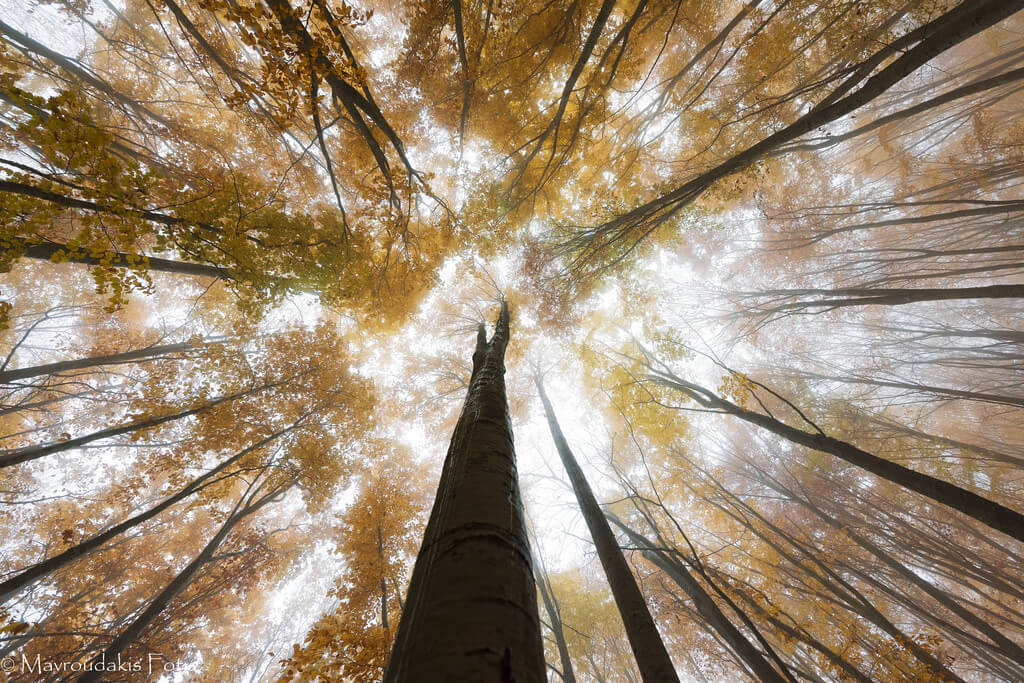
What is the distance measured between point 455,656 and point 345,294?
6242mm

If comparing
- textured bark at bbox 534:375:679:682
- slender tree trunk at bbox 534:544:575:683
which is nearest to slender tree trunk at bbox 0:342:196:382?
slender tree trunk at bbox 534:544:575:683

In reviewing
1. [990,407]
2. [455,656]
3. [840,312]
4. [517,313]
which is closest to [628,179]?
[517,313]

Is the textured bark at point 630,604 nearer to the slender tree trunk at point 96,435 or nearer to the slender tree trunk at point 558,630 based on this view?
the slender tree trunk at point 558,630

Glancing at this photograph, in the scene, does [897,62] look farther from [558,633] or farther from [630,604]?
[558,633]

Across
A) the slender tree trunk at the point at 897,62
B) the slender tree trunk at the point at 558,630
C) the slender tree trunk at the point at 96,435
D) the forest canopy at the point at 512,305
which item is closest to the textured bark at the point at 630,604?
the forest canopy at the point at 512,305

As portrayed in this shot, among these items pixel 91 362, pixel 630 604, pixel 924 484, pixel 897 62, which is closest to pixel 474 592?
pixel 630 604

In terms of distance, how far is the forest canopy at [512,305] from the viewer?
392cm

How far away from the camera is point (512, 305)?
8.75m

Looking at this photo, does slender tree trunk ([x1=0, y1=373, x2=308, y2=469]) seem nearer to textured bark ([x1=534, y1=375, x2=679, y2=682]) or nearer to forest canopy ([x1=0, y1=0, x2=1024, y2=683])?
forest canopy ([x1=0, y1=0, x2=1024, y2=683])

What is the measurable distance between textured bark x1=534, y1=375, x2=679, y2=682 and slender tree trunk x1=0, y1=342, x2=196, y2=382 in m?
9.97

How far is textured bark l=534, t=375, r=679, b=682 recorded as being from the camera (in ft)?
7.99

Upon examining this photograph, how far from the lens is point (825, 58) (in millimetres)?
6938

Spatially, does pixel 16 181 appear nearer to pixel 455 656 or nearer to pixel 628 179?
pixel 455 656

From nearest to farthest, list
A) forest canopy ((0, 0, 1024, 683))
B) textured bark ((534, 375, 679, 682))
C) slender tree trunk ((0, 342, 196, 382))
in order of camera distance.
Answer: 1. textured bark ((534, 375, 679, 682))
2. forest canopy ((0, 0, 1024, 683))
3. slender tree trunk ((0, 342, 196, 382))
